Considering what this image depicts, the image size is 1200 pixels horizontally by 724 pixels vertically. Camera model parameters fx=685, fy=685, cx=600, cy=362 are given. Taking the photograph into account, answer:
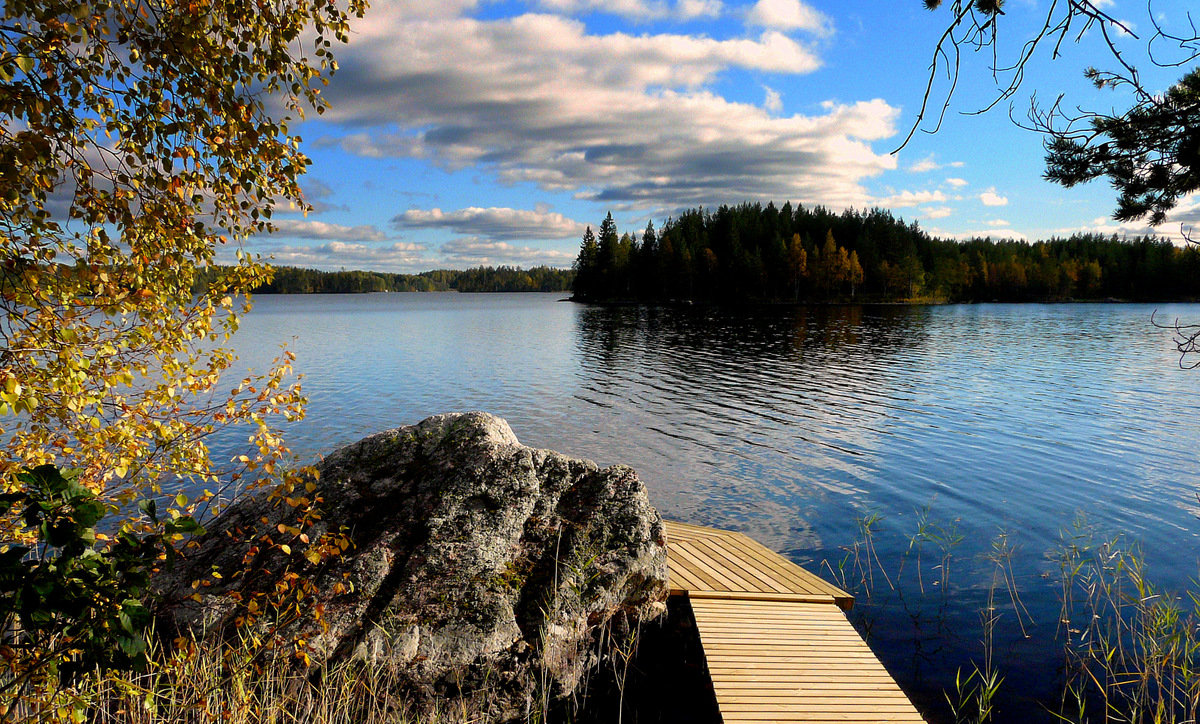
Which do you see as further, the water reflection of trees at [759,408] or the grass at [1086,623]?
the water reflection of trees at [759,408]

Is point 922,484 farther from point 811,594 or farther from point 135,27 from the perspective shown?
point 135,27

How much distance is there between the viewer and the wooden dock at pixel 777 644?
5625 mm

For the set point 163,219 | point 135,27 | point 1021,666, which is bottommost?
point 1021,666

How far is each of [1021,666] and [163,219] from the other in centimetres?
929

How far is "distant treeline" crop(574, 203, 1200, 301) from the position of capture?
342ft

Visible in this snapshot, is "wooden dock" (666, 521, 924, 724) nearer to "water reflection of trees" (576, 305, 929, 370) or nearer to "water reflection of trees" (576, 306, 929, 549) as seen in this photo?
"water reflection of trees" (576, 306, 929, 549)

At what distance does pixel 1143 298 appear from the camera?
118000mm

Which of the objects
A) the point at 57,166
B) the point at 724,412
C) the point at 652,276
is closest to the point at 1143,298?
the point at 652,276

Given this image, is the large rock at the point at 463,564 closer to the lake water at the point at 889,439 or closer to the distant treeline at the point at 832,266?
the lake water at the point at 889,439

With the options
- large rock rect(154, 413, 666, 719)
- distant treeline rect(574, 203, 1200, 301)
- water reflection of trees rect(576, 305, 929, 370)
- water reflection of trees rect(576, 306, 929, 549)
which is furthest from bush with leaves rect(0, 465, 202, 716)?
distant treeline rect(574, 203, 1200, 301)

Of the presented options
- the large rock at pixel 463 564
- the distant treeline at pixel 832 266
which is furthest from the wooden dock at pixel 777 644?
the distant treeline at pixel 832 266

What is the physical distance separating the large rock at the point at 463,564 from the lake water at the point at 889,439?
362 cm

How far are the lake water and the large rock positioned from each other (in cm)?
362

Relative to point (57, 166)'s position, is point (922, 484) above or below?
below
